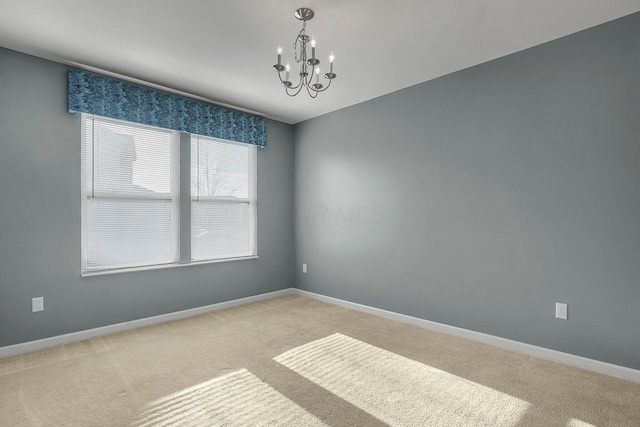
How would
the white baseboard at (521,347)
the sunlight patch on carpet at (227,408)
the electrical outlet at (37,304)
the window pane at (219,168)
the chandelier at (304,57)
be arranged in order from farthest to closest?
the window pane at (219,168) → the electrical outlet at (37,304) → the white baseboard at (521,347) → the chandelier at (304,57) → the sunlight patch on carpet at (227,408)

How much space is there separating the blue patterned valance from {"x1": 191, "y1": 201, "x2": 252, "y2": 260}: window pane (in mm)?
911

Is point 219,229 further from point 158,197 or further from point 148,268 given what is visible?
point 148,268

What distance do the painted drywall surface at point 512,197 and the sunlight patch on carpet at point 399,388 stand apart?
3.12ft

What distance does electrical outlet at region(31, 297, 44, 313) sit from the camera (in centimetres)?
291

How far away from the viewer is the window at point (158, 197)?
328cm

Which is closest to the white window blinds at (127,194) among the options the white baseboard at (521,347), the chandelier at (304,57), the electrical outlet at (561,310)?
the chandelier at (304,57)

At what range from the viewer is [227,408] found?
2.04 m

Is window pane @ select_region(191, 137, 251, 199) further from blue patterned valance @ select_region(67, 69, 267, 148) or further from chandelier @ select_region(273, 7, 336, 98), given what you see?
chandelier @ select_region(273, 7, 336, 98)

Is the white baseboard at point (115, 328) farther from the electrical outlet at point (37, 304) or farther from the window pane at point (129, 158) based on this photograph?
the window pane at point (129, 158)

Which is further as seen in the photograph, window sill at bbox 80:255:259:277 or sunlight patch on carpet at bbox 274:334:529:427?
window sill at bbox 80:255:259:277

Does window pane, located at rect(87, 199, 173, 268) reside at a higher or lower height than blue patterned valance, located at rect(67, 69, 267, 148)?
lower

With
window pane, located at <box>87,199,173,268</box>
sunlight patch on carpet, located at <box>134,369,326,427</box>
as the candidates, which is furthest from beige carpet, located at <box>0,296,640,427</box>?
window pane, located at <box>87,199,173,268</box>

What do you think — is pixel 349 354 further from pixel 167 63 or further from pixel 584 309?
pixel 167 63

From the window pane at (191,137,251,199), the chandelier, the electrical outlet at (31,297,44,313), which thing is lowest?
the electrical outlet at (31,297,44,313)
